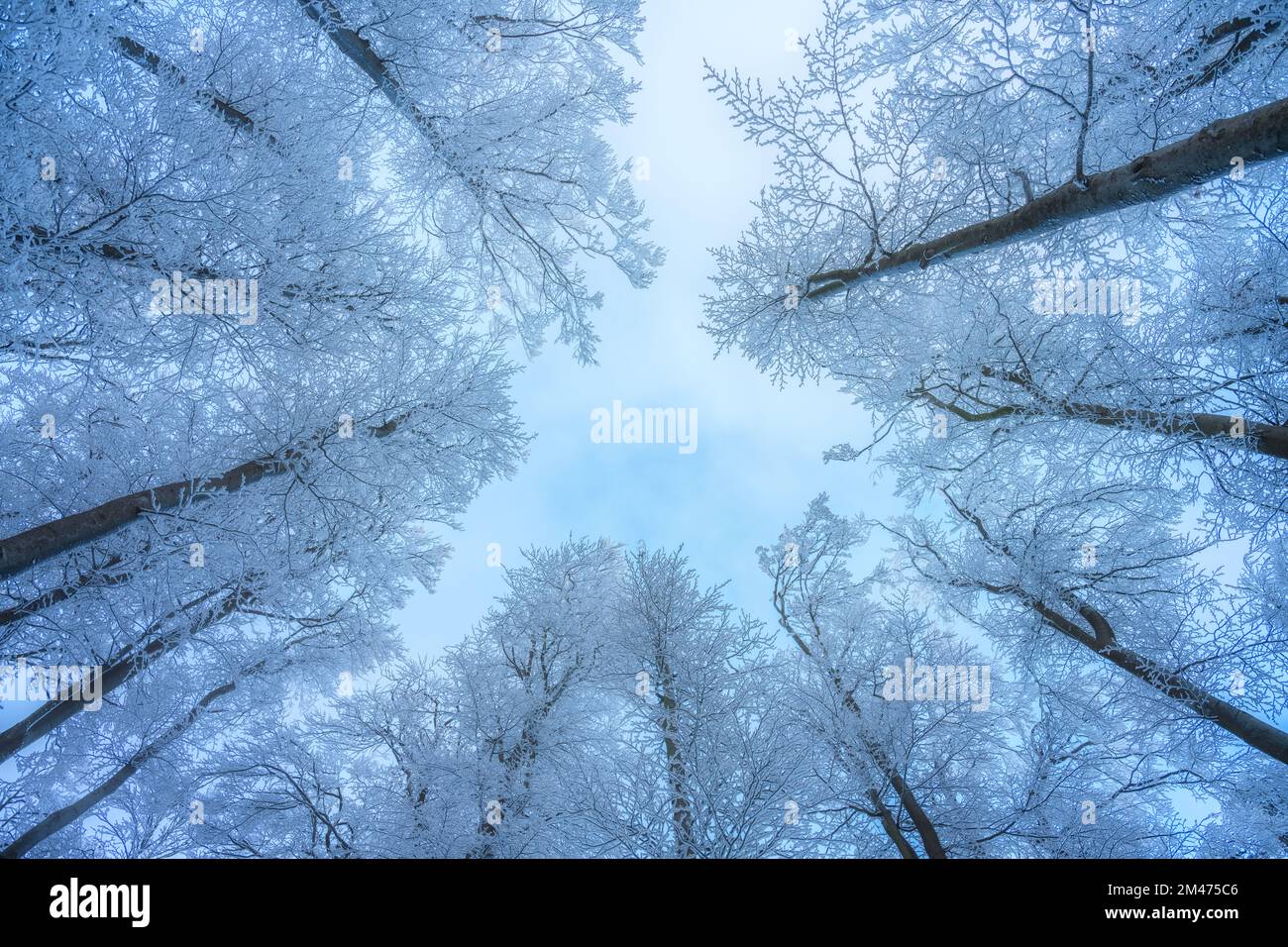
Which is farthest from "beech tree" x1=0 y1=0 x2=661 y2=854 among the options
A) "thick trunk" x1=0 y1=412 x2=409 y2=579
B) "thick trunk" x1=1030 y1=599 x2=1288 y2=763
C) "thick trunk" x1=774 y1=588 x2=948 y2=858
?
"thick trunk" x1=1030 y1=599 x2=1288 y2=763

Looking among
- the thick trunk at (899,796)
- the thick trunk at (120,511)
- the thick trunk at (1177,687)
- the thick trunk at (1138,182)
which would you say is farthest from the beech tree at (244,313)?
the thick trunk at (1177,687)

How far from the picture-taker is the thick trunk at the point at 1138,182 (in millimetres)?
3379

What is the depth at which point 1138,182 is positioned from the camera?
392cm

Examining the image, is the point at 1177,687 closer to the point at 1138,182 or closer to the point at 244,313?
the point at 1138,182

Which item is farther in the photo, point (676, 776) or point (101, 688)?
point (101, 688)

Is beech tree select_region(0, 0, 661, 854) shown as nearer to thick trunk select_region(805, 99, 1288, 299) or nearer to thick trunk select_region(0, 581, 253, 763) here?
thick trunk select_region(0, 581, 253, 763)

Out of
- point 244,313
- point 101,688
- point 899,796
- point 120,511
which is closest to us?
point 120,511

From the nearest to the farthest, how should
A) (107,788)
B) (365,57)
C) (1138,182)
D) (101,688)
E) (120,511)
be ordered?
(1138,182) < (120,511) < (365,57) < (101,688) < (107,788)

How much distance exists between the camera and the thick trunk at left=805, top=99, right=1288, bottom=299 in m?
3.38

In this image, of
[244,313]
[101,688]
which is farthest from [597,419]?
[101,688]

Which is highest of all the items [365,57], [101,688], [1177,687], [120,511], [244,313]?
[365,57]

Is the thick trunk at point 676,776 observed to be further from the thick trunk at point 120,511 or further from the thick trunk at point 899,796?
the thick trunk at point 120,511

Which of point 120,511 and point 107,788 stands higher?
point 120,511
